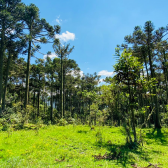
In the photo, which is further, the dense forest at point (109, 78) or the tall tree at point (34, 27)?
the tall tree at point (34, 27)

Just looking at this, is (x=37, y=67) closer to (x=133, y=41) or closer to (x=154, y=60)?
(x=133, y=41)

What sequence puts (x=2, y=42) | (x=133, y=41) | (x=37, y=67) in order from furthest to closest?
(x=37, y=67), (x=133, y=41), (x=2, y=42)

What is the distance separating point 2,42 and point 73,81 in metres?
25.5

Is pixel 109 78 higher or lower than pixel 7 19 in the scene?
lower

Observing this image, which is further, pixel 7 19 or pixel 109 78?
pixel 7 19

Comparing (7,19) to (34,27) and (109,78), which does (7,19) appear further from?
(109,78)

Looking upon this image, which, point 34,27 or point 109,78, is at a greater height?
point 34,27

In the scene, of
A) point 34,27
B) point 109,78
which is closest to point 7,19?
point 34,27

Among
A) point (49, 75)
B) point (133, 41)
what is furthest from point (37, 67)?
point (133, 41)

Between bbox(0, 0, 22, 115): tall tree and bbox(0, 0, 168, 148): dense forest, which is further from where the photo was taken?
bbox(0, 0, 22, 115): tall tree

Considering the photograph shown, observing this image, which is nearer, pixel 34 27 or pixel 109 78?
pixel 109 78

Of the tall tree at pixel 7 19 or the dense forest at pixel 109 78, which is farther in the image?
the tall tree at pixel 7 19

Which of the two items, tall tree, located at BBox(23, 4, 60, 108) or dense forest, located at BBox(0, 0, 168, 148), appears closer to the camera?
dense forest, located at BBox(0, 0, 168, 148)

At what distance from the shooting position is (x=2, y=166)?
195 inches
